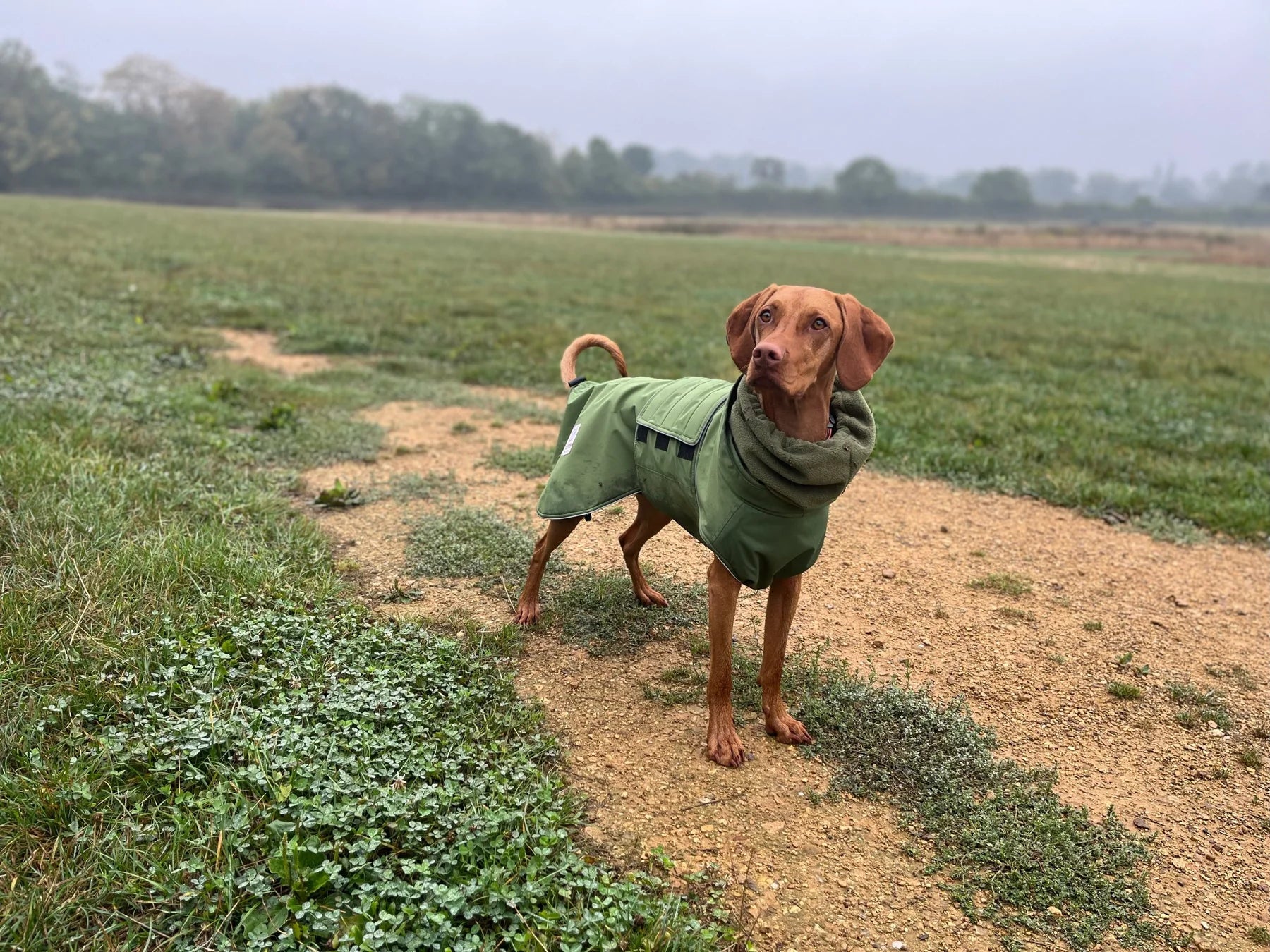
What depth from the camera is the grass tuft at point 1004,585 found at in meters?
4.62

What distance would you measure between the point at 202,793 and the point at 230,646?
2.61ft

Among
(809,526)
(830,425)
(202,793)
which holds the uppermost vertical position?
(830,425)

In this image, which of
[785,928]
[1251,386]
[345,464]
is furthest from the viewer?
→ [1251,386]

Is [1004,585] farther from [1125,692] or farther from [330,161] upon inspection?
[330,161]

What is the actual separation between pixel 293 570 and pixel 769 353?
2.59 m

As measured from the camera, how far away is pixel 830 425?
296cm

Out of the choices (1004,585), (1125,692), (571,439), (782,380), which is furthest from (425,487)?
(1125,692)

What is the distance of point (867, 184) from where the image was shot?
102 metres

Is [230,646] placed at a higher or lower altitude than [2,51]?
lower

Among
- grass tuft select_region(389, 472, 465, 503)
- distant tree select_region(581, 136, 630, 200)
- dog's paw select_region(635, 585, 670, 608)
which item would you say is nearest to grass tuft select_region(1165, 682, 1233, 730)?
dog's paw select_region(635, 585, 670, 608)

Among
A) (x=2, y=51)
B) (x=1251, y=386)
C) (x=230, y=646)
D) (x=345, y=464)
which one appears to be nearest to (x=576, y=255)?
(x=1251, y=386)

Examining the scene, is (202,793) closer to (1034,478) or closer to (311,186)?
(1034,478)

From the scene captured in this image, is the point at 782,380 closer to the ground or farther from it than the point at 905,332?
farther from it

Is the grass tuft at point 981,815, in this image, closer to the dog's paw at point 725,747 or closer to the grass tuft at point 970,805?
the grass tuft at point 970,805
